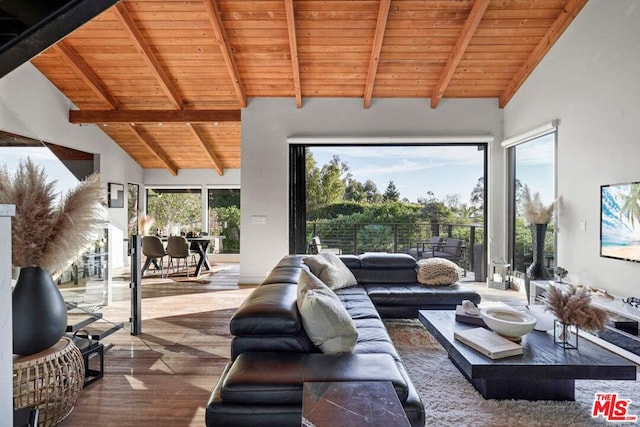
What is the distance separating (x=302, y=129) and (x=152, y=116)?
2.73 meters

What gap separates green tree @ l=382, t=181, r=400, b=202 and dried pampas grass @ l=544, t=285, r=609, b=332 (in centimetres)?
464

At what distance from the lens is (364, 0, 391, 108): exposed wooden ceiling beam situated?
429cm

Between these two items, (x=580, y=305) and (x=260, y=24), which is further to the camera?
(x=260, y=24)

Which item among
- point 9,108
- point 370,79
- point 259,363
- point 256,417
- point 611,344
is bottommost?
point 611,344

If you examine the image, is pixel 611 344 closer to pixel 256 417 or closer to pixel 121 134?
pixel 256 417

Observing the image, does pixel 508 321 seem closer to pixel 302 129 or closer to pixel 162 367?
pixel 162 367

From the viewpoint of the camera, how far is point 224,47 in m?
4.89

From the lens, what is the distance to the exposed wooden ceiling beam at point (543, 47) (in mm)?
4419

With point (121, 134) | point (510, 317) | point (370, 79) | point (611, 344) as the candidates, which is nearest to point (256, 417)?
point (510, 317)

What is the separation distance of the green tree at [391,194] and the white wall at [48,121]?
4665 mm

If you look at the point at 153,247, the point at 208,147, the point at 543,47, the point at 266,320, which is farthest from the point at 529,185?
the point at 153,247

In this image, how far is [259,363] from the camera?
70.6 inches

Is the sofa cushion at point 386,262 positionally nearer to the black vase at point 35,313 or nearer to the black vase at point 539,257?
the black vase at point 539,257

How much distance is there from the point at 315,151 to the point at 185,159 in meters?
4.04
